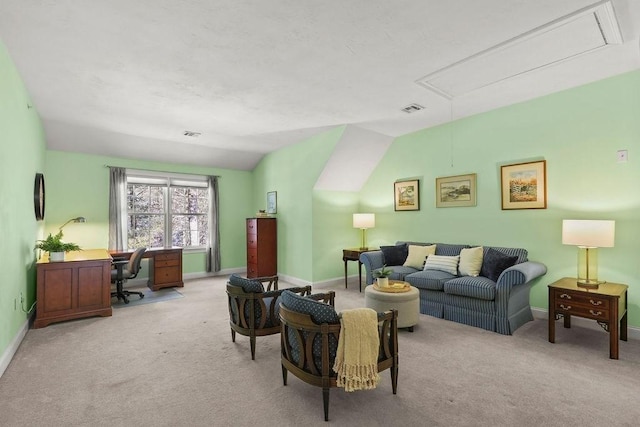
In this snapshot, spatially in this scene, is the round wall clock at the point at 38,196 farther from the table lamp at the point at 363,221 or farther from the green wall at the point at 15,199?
the table lamp at the point at 363,221

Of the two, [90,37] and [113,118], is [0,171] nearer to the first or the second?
[90,37]

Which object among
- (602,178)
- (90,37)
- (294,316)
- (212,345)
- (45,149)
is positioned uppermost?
(90,37)

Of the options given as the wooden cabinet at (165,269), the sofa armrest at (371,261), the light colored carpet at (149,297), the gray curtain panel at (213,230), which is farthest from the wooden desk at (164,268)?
the sofa armrest at (371,261)

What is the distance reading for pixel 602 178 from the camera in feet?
11.6

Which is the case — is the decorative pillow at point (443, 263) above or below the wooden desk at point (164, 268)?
above

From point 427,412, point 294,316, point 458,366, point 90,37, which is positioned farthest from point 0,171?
point 458,366

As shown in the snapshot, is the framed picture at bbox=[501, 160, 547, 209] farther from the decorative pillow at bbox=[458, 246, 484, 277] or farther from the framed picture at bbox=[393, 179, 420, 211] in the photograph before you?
the framed picture at bbox=[393, 179, 420, 211]

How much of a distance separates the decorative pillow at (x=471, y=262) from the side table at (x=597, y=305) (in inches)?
35.7

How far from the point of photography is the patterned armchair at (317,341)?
2068 mm

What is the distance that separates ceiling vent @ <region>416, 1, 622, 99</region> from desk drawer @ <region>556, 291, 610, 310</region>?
232 centimetres

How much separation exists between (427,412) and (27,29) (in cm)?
420

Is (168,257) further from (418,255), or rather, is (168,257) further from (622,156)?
(622,156)

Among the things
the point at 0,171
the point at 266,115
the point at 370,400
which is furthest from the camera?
the point at 266,115

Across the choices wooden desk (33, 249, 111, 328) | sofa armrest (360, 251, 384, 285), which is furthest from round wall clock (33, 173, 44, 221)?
sofa armrest (360, 251, 384, 285)
